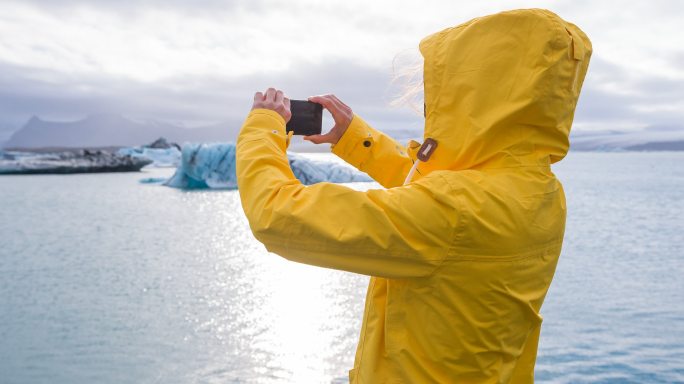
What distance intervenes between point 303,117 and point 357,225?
1.61 ft

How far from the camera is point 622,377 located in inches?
157

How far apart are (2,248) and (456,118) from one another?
996cm

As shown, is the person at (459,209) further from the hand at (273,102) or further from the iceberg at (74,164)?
the iceberg at (74,164)

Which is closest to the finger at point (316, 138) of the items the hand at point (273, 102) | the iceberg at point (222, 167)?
the hand at point (273, 102)

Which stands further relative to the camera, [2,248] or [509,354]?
[2,248]

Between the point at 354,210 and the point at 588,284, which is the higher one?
the point at 354,210

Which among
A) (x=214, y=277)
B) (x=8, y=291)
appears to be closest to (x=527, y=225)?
(x=214, y=277)

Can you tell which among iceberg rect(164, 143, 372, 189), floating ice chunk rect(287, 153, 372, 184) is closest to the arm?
floating ice chunk rect(287, 153, 372, 184)

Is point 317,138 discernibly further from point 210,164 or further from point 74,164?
point 74,164

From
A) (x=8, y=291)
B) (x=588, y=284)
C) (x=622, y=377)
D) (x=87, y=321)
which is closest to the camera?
(x=622, y=377)

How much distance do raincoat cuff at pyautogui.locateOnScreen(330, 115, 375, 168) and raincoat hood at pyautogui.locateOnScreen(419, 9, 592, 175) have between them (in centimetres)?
41

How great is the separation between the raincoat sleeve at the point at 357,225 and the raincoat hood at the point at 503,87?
13cm

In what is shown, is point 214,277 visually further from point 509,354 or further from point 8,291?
point 509,354

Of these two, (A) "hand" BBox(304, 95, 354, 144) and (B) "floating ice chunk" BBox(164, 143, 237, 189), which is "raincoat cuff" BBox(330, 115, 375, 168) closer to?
(A) "hand" BBox(304, 95, 354, 144)
